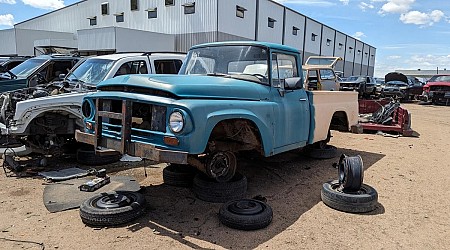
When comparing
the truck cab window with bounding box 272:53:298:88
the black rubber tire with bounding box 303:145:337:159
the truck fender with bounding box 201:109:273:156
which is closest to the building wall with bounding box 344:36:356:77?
the black rubber tire with bounding box 303:145:337:159

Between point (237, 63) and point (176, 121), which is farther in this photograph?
point (237, 63)

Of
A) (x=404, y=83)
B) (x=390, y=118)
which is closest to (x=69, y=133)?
(x=390, y=118)

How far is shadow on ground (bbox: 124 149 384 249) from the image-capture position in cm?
369

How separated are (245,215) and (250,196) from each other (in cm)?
109

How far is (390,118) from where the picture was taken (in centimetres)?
Result: 1062

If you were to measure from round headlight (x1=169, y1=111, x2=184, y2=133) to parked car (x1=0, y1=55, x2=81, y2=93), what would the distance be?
554 centimetres

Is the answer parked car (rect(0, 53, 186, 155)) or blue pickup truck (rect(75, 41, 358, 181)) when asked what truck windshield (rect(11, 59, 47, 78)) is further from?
blue pickup truck (rect(75, 41, 358, 181))

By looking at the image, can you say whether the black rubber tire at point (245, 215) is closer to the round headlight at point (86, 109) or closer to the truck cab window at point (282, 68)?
the truck cab window at point (282, 68)

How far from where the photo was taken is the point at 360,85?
68.6 ft

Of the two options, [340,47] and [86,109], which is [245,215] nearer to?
[86,109]

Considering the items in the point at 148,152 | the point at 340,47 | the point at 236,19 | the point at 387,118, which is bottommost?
the point at 387,118

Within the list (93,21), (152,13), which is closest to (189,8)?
(152,13)

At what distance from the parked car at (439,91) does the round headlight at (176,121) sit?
21.7m

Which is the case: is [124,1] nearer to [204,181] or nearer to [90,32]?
[90,32]
